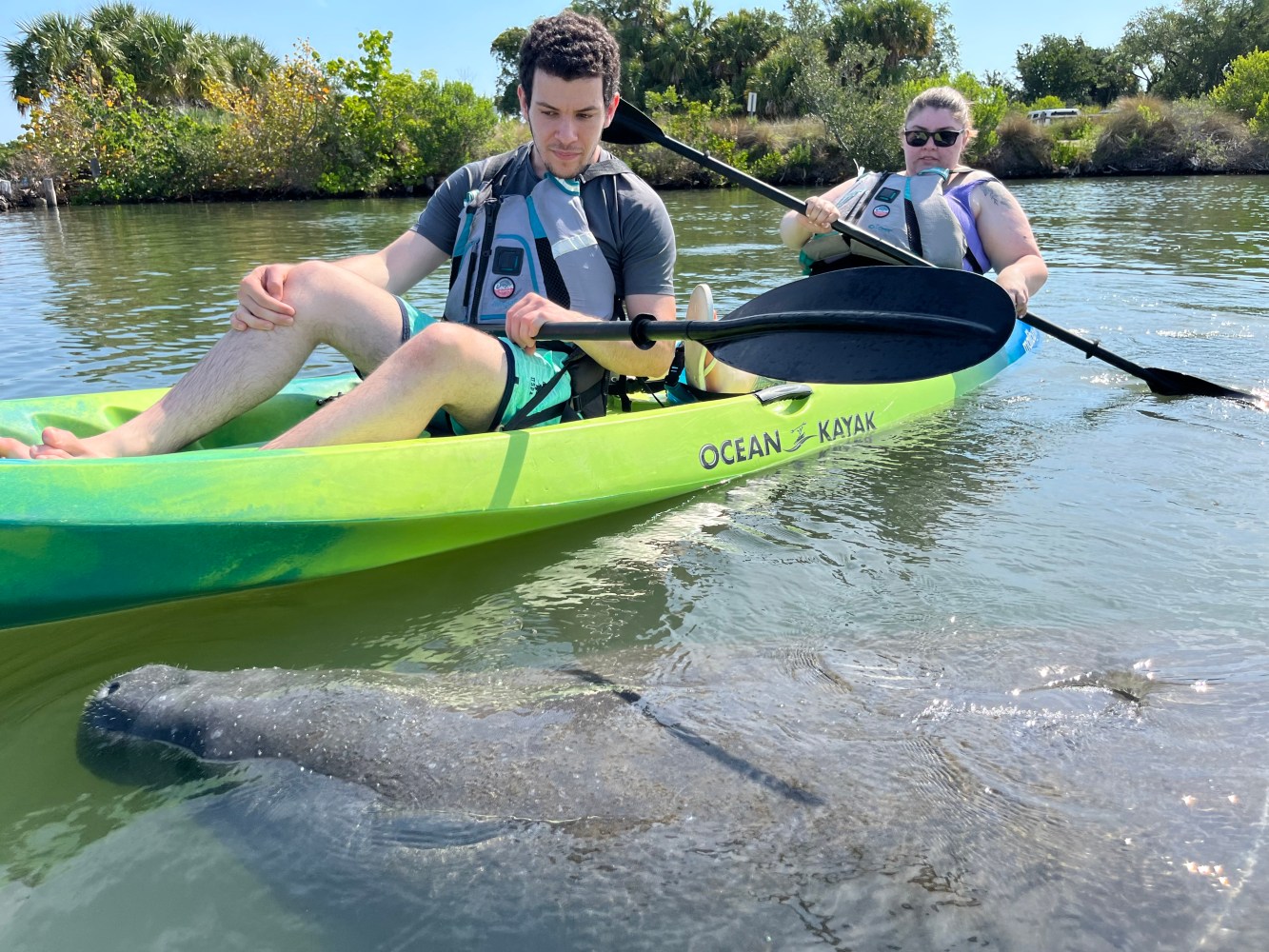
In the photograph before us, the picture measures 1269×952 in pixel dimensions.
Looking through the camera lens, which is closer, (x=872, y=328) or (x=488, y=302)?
(x=872, y=328)

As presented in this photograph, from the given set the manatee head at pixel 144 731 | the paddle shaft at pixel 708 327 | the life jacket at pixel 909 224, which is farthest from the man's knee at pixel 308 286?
the life jacket at pixel 909 224

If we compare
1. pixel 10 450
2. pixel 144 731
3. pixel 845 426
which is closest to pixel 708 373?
pixel 845 426

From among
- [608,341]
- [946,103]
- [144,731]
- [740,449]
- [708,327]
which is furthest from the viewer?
[946,103]

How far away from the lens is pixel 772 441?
4254mm

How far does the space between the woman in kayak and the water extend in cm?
85

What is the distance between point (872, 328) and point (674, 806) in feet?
4.85

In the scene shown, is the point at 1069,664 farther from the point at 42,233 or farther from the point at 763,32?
the point at 763,32

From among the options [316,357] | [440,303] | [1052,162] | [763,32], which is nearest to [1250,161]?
[1052,162]

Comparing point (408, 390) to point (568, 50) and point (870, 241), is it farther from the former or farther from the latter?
point (870, 241)

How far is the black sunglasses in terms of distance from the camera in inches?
204

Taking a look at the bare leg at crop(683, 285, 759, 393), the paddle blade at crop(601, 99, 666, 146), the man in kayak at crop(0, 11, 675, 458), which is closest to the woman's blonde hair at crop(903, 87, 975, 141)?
the paddle blade at crop(601, 99, 666, 146)

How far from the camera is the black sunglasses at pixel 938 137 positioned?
17.0ft

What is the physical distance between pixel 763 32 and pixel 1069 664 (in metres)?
38.1

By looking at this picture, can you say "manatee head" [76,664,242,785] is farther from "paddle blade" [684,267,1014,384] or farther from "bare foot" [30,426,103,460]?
"paddle blade" [684,267,1014,384]
